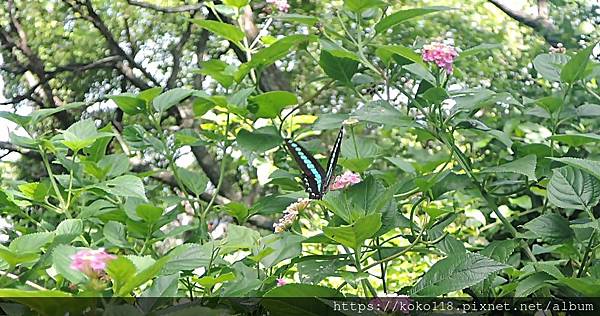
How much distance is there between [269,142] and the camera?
680 mm

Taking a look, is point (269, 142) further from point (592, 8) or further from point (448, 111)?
point (592, 8)

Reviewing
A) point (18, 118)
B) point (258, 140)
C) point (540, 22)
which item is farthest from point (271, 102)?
point (540, 22)

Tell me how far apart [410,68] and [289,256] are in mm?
229

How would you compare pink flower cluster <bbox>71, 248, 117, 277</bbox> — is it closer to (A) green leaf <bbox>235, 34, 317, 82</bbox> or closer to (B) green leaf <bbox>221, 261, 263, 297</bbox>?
(B) green leaf <bbox>221, 261, 263, 297</bbox>

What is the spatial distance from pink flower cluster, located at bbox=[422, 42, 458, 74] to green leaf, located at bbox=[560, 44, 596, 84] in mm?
106

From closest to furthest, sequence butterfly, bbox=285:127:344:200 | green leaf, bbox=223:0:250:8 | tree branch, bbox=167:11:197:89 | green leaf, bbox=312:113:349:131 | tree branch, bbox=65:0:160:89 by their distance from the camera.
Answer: butterfly, bbox=285:127:344:200
green leaf, bbox=312:113:349:131
green leaf, bbox=223:0:250:8
tree branch, bbox=65:0:160:89
tree branch, bbox=167:11:197:89

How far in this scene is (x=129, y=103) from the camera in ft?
2.31

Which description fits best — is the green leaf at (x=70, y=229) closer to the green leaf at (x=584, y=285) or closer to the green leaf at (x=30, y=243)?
the green leaf at (x=30, y=243)

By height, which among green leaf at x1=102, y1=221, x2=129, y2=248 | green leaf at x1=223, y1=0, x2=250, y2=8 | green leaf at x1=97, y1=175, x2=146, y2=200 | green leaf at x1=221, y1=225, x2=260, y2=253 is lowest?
green leaf at x1=102, y1=221, x2=129, y2=248

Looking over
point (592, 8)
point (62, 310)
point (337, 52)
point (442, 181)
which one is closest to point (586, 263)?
point (442, 181)

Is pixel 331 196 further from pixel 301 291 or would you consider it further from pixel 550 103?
pixel 550 103

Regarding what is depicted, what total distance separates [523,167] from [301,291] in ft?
0.83

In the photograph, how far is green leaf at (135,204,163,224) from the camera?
0.59 meters

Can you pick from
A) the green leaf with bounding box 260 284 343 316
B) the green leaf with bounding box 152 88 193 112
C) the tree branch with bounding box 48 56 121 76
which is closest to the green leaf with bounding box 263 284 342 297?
the green leaf with bounding box 260 284 343 316
